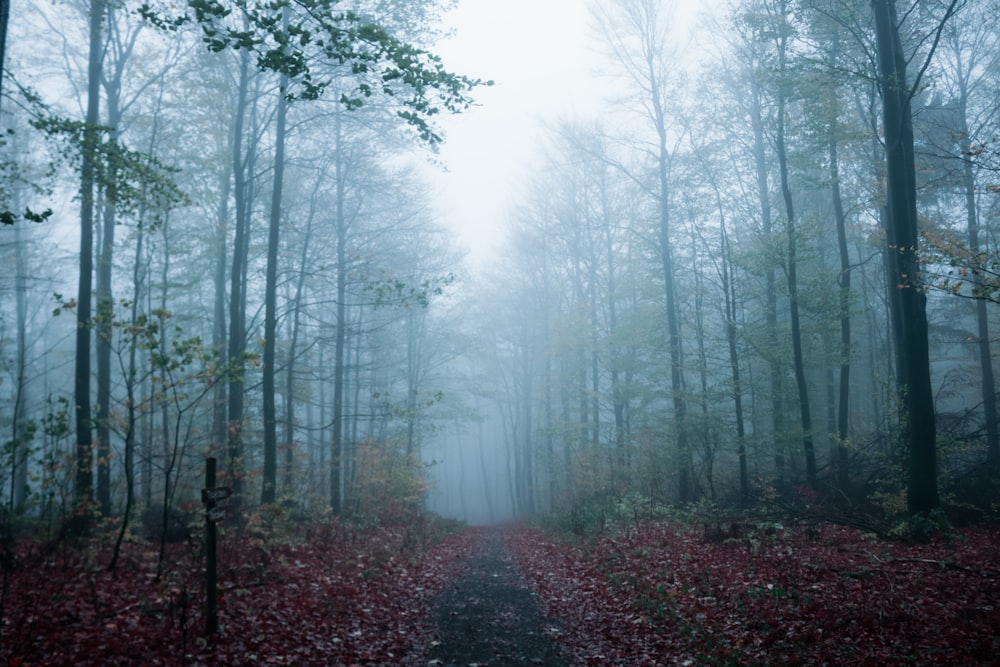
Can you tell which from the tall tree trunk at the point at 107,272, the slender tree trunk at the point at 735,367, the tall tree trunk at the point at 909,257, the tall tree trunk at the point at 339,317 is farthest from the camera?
the tall tree trunk at the point at 339,317

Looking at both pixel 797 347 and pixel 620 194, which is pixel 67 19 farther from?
pixel 797 347

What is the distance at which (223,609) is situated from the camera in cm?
769

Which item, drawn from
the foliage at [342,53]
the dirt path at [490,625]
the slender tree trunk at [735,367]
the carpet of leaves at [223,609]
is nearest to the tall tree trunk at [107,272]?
the carpet of leaves at [223,609]

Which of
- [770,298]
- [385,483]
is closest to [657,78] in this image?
[770,298]

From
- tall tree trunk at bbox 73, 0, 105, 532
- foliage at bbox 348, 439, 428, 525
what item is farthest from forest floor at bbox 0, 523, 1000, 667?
foliage at bbox 348, 439, 428, 525

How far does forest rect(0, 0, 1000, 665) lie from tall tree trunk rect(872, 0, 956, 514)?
7 centimetres

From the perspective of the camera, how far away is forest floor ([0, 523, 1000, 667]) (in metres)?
6.11

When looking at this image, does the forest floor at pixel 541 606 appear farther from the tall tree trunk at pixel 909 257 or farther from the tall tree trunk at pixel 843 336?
the tall tree trunk at pixel 843 336

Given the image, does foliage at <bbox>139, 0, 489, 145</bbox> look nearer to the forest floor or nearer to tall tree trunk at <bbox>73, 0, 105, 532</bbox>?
tall tree trunk at <bbox>73, 0, 105, 532</bbox>

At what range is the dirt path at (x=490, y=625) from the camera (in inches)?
279

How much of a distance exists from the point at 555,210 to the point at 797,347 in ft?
42.6

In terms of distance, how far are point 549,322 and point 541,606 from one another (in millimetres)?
21732

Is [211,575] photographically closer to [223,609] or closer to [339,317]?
[223,609]

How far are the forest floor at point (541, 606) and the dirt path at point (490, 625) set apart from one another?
0.13ft
